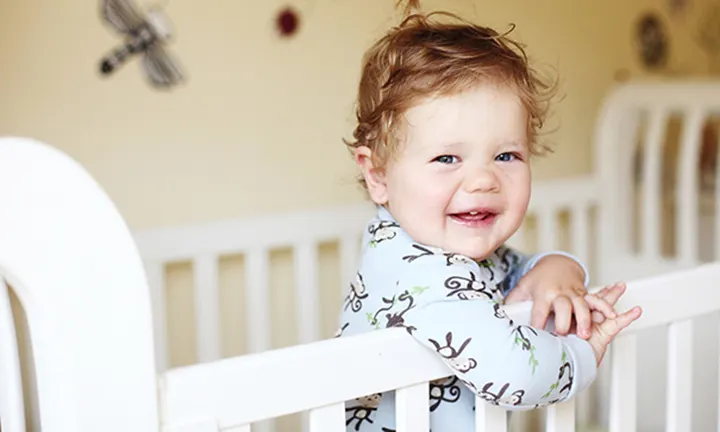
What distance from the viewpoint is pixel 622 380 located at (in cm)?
100

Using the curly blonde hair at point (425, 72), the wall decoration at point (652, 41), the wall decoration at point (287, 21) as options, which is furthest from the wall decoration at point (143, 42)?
the wall decoration at point (652, 41)

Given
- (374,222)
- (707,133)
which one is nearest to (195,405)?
(374,222)

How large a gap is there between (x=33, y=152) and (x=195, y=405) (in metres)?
0.23

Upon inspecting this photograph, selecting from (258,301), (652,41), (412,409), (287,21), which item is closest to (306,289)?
(258,301)

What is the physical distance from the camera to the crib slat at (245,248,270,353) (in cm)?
150

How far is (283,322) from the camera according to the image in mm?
1670

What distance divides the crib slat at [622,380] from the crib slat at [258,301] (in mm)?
648

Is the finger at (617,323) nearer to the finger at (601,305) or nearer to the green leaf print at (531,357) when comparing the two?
the finger at (601,305)

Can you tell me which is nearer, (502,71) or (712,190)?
(502,71)

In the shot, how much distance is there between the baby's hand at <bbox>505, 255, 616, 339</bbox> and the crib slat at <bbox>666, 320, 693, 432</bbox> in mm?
113

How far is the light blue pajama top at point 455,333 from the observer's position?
2.84ft

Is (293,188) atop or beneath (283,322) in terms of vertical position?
atop

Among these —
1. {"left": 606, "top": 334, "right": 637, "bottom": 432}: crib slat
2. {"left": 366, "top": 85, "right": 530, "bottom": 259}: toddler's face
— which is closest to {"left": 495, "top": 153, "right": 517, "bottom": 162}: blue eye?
{"left": 366, "top": 85, "right": 530, "bottom": 259}: toddler's face

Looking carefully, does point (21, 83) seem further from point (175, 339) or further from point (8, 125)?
point (175, 339)
